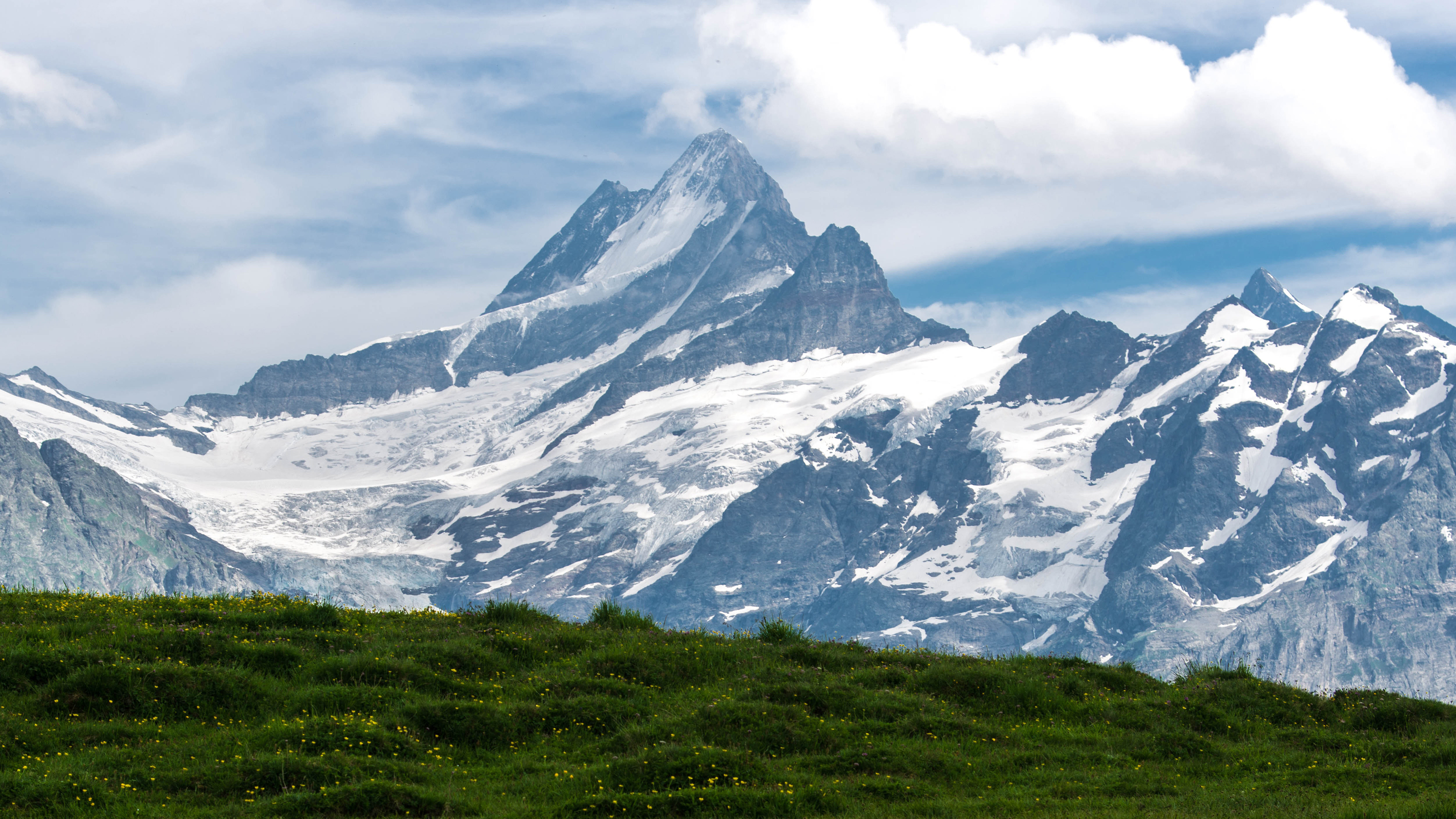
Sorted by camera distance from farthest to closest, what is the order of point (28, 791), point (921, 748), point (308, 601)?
1. point (308, 601)
2. point (921, 748)
3. point (28, 791)

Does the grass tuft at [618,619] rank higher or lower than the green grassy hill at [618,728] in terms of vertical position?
higher

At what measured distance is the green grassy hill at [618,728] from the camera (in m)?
20.3

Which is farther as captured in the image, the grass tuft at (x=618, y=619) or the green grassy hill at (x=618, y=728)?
the grass tuft at (x=618, y=619)

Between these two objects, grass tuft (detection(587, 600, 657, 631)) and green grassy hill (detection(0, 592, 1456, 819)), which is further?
grass tuft (detection(587, 600, 657, 631))

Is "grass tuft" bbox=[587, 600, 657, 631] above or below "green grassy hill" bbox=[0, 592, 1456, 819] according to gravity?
above

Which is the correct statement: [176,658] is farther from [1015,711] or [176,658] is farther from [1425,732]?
[1425,732]

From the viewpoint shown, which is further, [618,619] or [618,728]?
[618,619]

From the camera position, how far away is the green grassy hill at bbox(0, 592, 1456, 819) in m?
20.3

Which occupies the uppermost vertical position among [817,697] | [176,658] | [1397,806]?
[176,658]

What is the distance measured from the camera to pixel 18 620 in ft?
88.0

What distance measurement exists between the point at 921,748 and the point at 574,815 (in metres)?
7.05

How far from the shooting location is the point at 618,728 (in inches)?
949

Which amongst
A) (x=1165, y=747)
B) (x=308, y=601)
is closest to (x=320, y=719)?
(x=308, y=601)

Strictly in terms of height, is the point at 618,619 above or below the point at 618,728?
above
